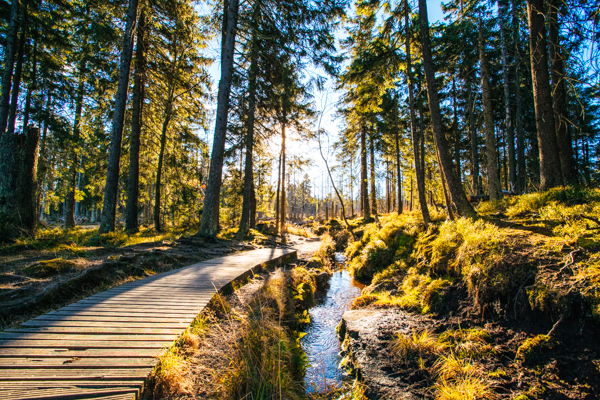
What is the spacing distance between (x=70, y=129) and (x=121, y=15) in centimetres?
794

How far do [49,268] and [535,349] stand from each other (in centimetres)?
756

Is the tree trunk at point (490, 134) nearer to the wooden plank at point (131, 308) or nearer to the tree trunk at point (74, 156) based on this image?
the wooden plank at point (131, 308)

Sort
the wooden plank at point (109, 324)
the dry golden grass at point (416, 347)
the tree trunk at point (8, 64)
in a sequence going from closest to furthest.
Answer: the wooden plank at point (109, 324), the dry golden grass at point (416, 347), the tree trunk at point (8, 64)

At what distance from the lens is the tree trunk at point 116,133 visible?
8664mm

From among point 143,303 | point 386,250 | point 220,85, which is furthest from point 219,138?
point 386,250

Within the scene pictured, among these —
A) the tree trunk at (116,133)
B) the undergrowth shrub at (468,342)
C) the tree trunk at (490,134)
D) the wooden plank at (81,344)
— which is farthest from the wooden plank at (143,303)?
the tree trunk at (490,134)

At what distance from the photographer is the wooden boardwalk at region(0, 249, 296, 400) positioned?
1.74 m

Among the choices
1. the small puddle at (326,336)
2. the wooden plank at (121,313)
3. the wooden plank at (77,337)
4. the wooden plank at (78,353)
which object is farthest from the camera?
the small puddle at (326,336)

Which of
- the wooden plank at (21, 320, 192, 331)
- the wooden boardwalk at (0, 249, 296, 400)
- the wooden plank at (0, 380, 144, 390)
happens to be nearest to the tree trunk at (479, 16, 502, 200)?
the wooden boardwalk at (0, 249, 296, 400)

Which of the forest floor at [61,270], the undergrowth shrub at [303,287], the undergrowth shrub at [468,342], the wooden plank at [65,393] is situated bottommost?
the undergrowth shrub at [303,287]

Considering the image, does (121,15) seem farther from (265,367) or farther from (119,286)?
(265,367)

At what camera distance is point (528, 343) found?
295 centimetres

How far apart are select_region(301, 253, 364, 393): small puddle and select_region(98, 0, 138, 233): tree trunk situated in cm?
807

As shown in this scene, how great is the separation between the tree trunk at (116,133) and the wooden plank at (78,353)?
7992 mm
